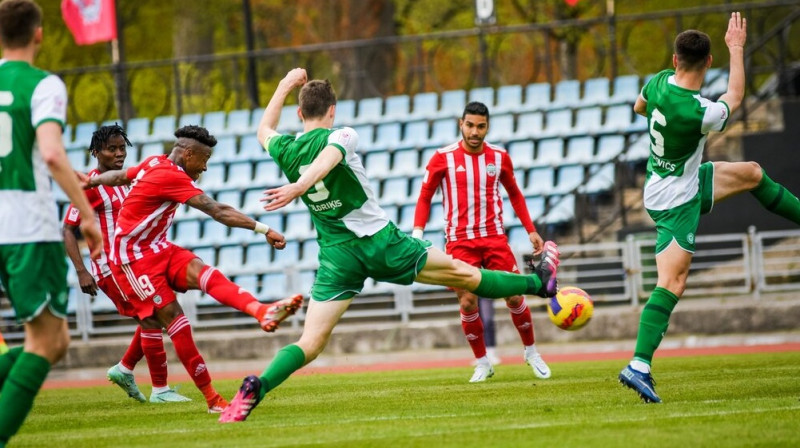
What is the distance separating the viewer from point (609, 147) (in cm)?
1894

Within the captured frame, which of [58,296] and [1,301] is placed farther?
[1,301]

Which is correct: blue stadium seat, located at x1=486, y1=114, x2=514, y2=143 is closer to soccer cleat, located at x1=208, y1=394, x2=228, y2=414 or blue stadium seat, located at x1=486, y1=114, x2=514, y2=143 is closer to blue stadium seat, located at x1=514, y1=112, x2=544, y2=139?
blue stadium seat, located at x1=514, y1=112, x2=544, y2=139

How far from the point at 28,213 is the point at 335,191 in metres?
2.18

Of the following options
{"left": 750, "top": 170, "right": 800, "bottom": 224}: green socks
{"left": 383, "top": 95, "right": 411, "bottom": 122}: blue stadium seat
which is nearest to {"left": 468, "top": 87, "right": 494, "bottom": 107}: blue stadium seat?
{"left": 383, "top": 95, "right": 411, "bottom": 122}: blue stadium seat

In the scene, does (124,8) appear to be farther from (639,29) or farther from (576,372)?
(576,372)

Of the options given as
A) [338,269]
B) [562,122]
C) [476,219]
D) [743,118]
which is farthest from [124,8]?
[338,269]

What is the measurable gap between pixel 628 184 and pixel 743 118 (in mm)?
2040

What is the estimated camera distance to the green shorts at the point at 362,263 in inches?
300

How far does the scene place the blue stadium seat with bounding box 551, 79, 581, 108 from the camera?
2023cm

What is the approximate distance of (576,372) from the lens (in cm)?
1127

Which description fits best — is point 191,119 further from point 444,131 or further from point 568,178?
point 568,178

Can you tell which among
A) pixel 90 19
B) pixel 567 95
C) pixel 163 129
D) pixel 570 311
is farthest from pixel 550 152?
pixel 570 311

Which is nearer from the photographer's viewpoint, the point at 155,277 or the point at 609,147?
the point at 155,277

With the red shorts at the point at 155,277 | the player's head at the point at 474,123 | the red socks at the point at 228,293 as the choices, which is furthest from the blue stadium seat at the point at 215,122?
the red socks at the point at 228,293
